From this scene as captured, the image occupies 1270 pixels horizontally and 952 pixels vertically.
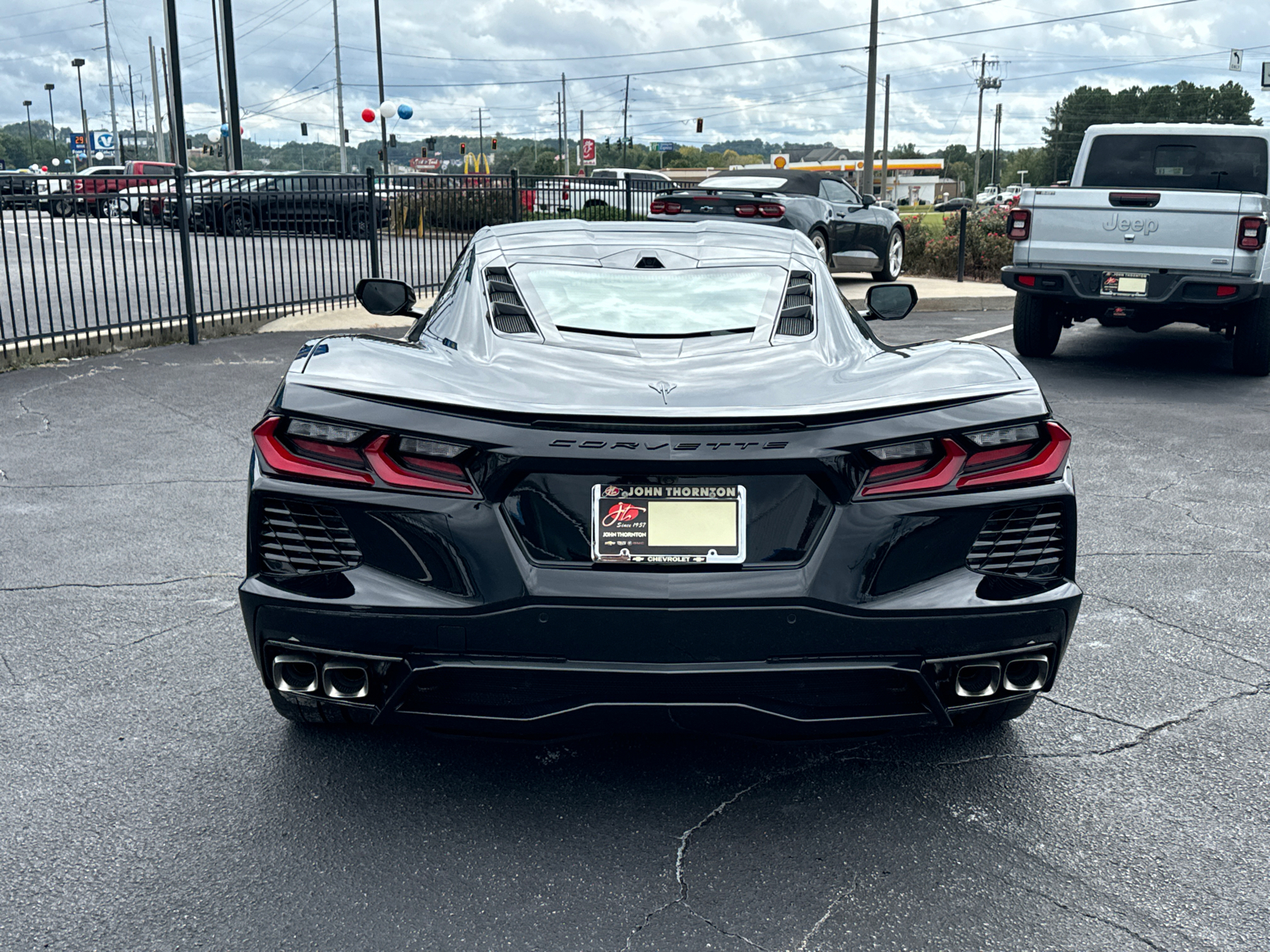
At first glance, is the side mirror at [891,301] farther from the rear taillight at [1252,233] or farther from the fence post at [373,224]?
the fence post at [373,224]

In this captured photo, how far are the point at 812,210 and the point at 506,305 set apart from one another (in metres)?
13.7

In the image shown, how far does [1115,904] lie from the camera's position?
272cm

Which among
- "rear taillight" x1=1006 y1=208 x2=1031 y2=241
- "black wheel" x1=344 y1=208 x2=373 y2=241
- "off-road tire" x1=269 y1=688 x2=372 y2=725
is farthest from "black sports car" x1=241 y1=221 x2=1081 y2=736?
"black wheel" x1=344 y1=208 x2=373 y2=241

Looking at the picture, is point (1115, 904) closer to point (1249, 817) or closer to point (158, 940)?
point (1249, 817)

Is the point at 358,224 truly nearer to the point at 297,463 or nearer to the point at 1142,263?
the point at 1142,263

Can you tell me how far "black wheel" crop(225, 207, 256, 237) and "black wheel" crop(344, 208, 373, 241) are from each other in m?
1.31

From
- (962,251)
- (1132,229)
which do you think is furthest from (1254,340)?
(962,251)

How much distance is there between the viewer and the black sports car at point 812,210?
15.6 metres

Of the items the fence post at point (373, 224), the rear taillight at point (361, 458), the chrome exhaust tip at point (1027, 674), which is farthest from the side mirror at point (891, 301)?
the fence post at point (373, 224)

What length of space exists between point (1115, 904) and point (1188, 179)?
35.5ft

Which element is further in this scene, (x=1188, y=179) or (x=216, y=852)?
(x=1188, y=179)

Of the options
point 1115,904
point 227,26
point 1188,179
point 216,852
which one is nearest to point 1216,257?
point 1188,179

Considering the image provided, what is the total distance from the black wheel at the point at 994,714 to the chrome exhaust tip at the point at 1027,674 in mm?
42

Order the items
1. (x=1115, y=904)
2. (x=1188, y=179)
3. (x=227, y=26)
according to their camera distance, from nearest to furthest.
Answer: (x=1115, y=904), (x=1188, y=179), (x=227, y=26)
